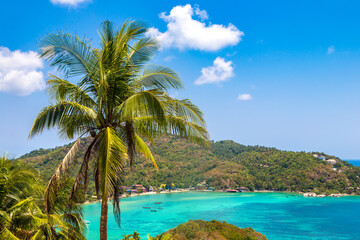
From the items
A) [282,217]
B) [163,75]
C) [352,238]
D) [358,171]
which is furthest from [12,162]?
[358,171]

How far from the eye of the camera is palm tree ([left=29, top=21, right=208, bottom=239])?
327cm

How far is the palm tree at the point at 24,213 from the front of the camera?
13.4 ft

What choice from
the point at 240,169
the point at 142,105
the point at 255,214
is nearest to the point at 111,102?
the point at 142,105

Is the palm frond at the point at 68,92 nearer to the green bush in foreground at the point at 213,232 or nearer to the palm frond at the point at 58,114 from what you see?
the palm frond at the point at 58,114

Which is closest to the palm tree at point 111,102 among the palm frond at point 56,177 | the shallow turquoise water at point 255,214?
the palm frond at point 56,177

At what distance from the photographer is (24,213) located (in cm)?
421

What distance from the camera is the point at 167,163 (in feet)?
269

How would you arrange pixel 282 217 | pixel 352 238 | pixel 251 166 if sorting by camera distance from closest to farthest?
pixel 352 238 < pixel 282 217 < pixel 251 166

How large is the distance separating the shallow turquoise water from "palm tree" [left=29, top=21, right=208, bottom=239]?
1261 inches

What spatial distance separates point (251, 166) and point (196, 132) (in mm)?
79470

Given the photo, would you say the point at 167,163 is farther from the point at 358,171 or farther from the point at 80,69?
the point at 80,69

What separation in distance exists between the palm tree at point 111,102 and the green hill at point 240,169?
58.1 metres

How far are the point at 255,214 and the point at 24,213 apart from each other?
155 feet

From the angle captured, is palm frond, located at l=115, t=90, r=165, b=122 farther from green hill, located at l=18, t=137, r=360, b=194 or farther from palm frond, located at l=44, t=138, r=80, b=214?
green hill, located at l=18, t=137, r=360, b=194
